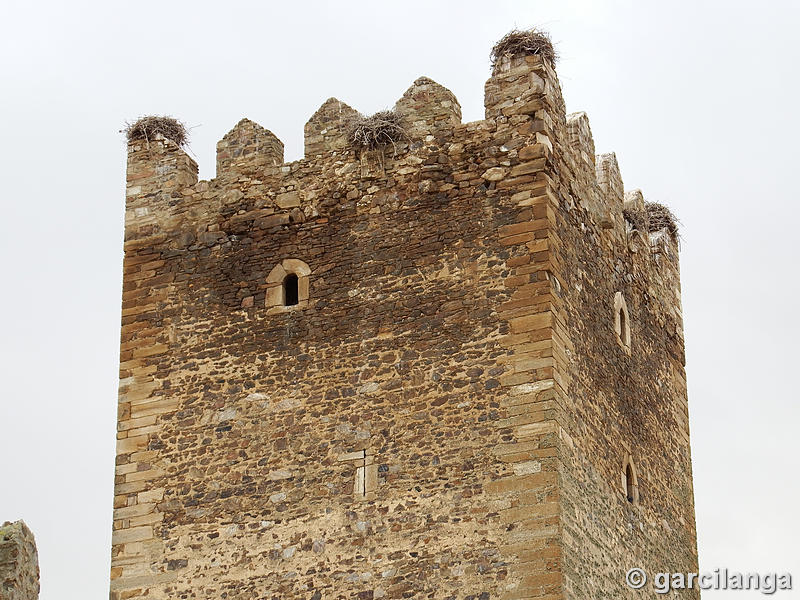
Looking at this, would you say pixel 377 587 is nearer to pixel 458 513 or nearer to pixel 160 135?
pixel 458 513

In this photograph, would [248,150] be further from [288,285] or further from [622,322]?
[622,322]

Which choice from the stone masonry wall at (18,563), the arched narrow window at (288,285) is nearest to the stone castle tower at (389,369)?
the arched narrow window at (288,285)

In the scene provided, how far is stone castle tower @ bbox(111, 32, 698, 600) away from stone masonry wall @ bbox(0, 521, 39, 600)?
5208 millimetres

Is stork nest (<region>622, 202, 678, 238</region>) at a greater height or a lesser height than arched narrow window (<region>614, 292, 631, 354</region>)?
greater

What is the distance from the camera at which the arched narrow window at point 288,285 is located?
17.3 metres

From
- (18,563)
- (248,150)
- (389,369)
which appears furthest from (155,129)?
(18,563)

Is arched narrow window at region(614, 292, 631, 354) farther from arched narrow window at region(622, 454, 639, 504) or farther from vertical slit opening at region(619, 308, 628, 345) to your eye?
arched narrow window at region(622, 454, 639, 504)

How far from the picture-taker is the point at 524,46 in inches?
690

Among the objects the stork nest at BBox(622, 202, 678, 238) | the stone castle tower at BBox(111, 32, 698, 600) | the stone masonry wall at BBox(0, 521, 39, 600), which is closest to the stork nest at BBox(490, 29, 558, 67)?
the stone castle tower at BBox(111, 32, 698, 600)

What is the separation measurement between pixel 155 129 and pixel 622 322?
16.1 feet

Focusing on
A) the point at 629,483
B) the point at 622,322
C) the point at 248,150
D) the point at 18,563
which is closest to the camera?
the point at 18,563

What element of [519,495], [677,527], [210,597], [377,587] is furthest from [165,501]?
[677,527]

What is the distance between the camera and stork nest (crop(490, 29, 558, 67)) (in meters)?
17.5

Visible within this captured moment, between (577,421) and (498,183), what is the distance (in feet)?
7.21
